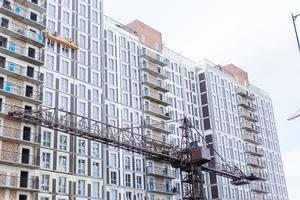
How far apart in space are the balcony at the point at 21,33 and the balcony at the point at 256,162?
64899mm

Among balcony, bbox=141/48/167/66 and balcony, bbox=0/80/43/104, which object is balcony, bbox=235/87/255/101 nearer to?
balcony, bbox=141/48/167/66

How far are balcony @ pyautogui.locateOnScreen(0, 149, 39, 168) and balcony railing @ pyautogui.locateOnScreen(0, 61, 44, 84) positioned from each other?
1016cm

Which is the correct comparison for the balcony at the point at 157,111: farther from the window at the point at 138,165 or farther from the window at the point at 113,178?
the window at the point at 113,178

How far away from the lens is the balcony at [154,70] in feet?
289

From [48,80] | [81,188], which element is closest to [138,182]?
[81,188]

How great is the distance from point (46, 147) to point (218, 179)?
157 feet

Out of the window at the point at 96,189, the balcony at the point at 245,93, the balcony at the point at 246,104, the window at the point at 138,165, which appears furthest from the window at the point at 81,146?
the balcony at the point at 245,93

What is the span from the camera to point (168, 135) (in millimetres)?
90438

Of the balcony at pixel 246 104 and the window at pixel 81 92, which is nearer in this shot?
the window at pixel 81 92

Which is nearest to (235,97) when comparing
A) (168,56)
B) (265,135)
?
(265,135)

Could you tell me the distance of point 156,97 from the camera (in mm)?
88688

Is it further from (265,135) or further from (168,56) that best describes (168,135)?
(265,135)

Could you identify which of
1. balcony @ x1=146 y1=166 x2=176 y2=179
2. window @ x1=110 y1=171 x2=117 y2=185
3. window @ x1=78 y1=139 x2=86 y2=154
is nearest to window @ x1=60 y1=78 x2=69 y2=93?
window @ x1=78 y1=139 x2=86 y2=154

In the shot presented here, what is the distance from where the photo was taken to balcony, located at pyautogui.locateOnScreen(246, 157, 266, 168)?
110062 millimetres
